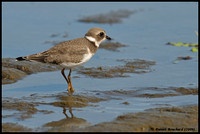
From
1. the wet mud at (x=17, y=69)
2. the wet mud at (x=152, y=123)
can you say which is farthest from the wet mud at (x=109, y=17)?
the wet mud at (x=152, y=123)

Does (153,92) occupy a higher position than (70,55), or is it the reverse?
(70,55)

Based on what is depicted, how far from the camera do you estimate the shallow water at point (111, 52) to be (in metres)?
8.01

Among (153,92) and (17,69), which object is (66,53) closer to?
(153,92)

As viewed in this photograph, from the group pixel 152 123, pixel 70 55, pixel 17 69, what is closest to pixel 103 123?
pixel 152 123

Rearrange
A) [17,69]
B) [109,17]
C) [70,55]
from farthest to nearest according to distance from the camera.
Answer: [109,17], [17,69], [70,55]

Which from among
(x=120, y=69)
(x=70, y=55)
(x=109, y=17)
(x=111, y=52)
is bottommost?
(x=120, y=69)

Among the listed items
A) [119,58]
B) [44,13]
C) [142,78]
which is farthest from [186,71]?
[44,13]

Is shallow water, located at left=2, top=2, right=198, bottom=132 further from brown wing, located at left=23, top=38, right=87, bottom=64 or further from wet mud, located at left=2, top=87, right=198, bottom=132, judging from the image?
brown wing, located at left=23, top=38, right=87, bottom=64

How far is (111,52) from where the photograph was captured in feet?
40.4

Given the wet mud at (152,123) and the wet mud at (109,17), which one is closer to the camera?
the wet mud at (152,123)

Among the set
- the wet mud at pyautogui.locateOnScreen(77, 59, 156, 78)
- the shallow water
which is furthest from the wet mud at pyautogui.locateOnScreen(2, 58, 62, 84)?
the wet mud at pyautogui.locateOnScreen(77, 59, 156, 78)

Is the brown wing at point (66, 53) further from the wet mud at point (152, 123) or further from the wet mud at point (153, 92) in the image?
the wet mud at point (152, 123)

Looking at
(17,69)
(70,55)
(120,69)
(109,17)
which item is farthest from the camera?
(109,17)

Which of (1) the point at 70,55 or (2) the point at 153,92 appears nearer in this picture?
(1) the point at 70,55
